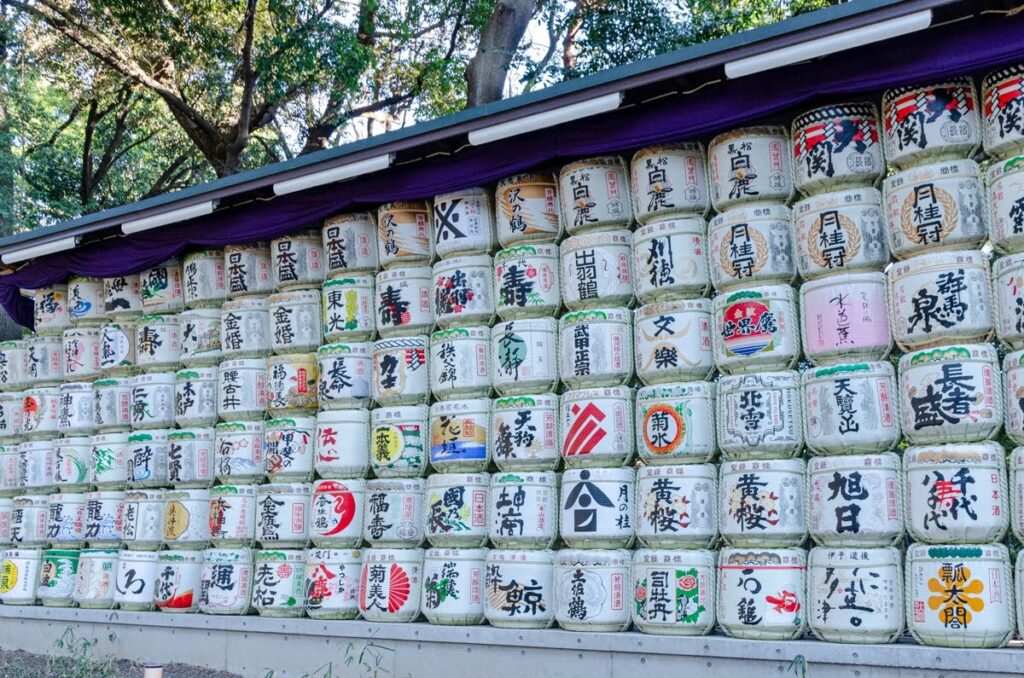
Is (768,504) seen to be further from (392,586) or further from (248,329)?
(248,329)

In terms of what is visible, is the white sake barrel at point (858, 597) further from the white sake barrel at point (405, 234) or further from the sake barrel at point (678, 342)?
the white sake barrel at point (405, 234)

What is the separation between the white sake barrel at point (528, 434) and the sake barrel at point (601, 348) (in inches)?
9.5

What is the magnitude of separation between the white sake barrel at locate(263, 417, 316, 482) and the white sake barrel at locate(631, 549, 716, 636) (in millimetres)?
2401

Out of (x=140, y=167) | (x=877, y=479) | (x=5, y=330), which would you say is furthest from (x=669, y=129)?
(x=140, y=167)

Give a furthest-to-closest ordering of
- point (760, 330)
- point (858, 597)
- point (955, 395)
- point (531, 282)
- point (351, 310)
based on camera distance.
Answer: point (351, 310) < point (531, 282) < point (760, 330) < point (858, 597) < point (955, 395)

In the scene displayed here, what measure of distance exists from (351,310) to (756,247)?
262 cm

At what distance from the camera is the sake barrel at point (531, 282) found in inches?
226

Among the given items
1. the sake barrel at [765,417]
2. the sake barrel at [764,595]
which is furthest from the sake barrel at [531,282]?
the sake barrel at [764,595]

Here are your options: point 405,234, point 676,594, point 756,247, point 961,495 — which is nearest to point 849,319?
point 756,247

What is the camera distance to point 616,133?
5.52 meters

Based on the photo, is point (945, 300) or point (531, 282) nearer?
point (945, 300)

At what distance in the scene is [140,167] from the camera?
1986 cm

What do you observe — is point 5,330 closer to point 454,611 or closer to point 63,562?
point 63,562

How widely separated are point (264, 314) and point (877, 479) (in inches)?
163
